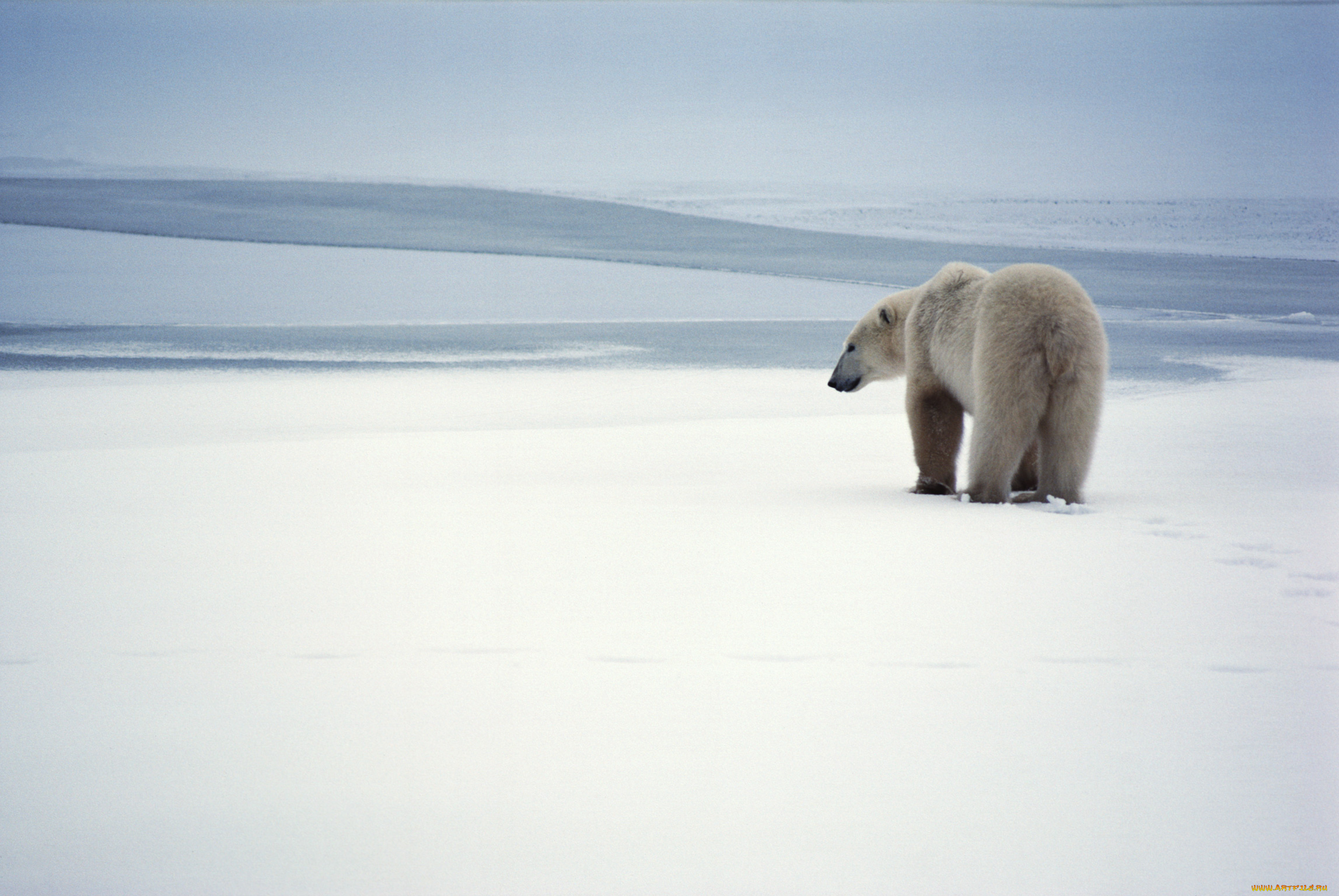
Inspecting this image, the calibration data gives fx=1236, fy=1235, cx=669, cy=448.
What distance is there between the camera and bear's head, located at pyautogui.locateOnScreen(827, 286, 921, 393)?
5.43m

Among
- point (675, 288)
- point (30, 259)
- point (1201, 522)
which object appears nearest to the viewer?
point (1201, 522)

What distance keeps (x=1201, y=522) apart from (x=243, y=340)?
31.7ft

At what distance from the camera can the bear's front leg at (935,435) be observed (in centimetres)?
496

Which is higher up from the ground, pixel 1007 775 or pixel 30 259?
pixel 30 259

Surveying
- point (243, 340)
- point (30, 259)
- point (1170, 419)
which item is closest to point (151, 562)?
point (1170, 419)

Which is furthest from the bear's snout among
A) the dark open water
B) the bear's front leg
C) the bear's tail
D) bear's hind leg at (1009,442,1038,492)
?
the dark open water

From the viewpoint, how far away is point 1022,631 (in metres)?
2.97

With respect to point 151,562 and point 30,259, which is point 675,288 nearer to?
point 30,259

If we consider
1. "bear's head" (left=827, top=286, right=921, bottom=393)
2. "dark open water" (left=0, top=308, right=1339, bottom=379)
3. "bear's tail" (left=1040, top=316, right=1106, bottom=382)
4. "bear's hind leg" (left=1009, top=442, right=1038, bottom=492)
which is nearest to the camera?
"bear's tail" (left=1040, top=316, right=1106, bottom=382)

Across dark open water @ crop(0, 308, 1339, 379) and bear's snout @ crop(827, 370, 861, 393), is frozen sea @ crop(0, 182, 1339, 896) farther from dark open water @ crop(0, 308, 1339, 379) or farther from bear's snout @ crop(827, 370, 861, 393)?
dark open water @ crop(0, 308, 1339, 379)

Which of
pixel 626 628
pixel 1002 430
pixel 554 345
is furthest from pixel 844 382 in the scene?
pixel 554 345

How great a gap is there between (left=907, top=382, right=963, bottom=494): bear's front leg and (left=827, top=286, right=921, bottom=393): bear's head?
0.35 m

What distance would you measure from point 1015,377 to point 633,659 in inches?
84.3

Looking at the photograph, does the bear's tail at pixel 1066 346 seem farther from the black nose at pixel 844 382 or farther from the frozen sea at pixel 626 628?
the black nose at pixel 844 382
